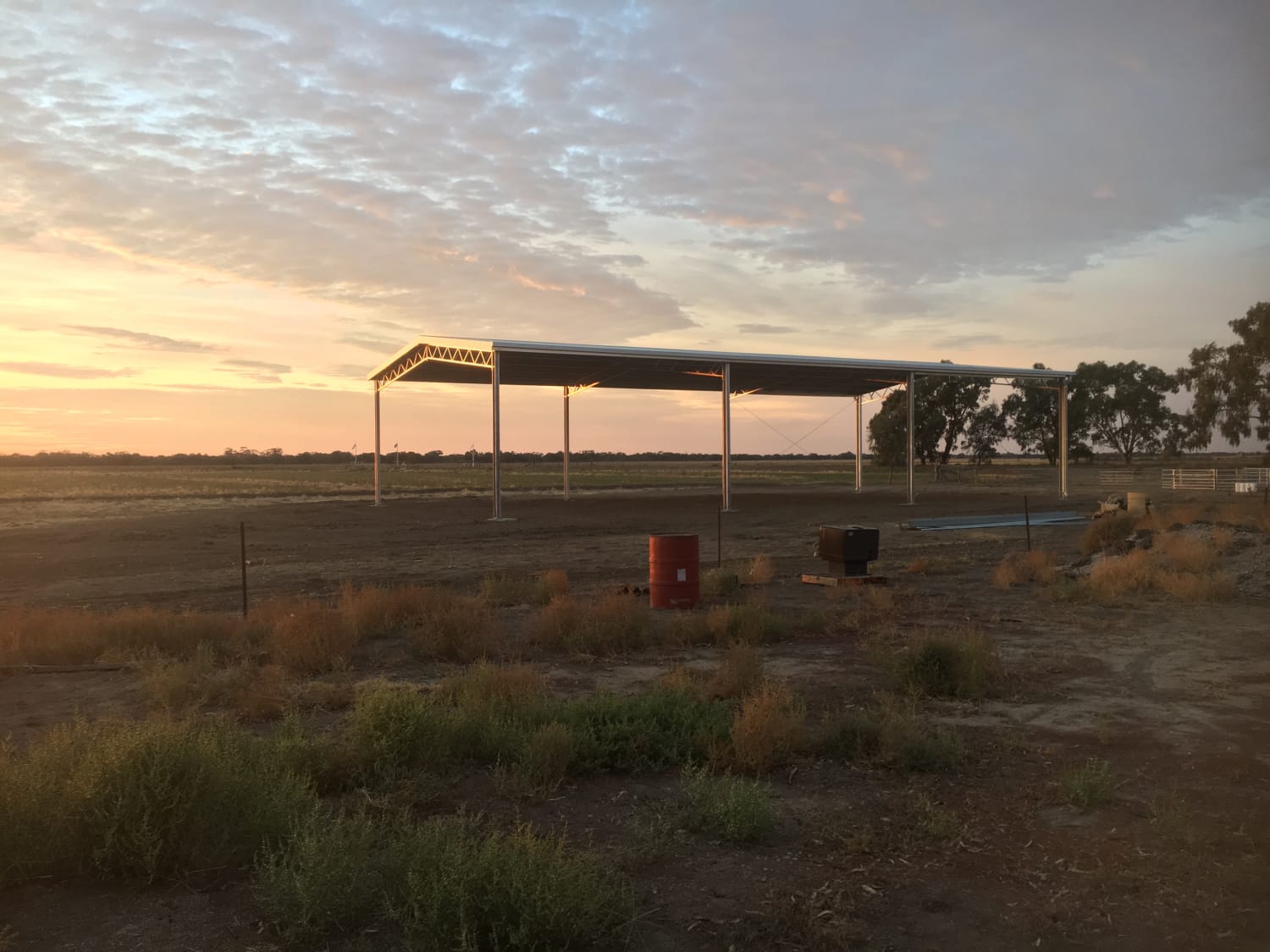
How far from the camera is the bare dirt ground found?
4309mm

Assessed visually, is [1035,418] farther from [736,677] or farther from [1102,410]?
[736,677]

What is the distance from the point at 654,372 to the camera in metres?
43.8

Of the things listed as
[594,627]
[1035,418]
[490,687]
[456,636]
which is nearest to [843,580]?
[594,627]

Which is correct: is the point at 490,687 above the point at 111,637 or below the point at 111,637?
above

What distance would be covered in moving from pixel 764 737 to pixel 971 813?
153 centimetres

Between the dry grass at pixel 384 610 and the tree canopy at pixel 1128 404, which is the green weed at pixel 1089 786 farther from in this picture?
the tree canopy at pixel 1128 404

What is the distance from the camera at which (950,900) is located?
181 inches

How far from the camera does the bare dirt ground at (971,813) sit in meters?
4.31

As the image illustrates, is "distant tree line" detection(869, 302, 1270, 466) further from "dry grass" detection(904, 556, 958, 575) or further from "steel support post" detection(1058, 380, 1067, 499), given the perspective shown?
"dry grass" detection(904, 556, 958, 575)

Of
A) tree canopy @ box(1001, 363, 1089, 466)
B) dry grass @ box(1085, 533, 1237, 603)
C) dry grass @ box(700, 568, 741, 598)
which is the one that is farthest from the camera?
tree canopy @ box(1001, 363, 1089, 466)

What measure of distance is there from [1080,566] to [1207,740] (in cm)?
1355

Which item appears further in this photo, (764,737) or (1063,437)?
(1063,437)

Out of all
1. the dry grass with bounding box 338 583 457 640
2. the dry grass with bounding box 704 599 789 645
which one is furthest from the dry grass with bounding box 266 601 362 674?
the dry grass with bounding box 704 599 789 645

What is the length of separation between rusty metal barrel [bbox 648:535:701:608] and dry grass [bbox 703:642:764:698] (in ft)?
16.8
